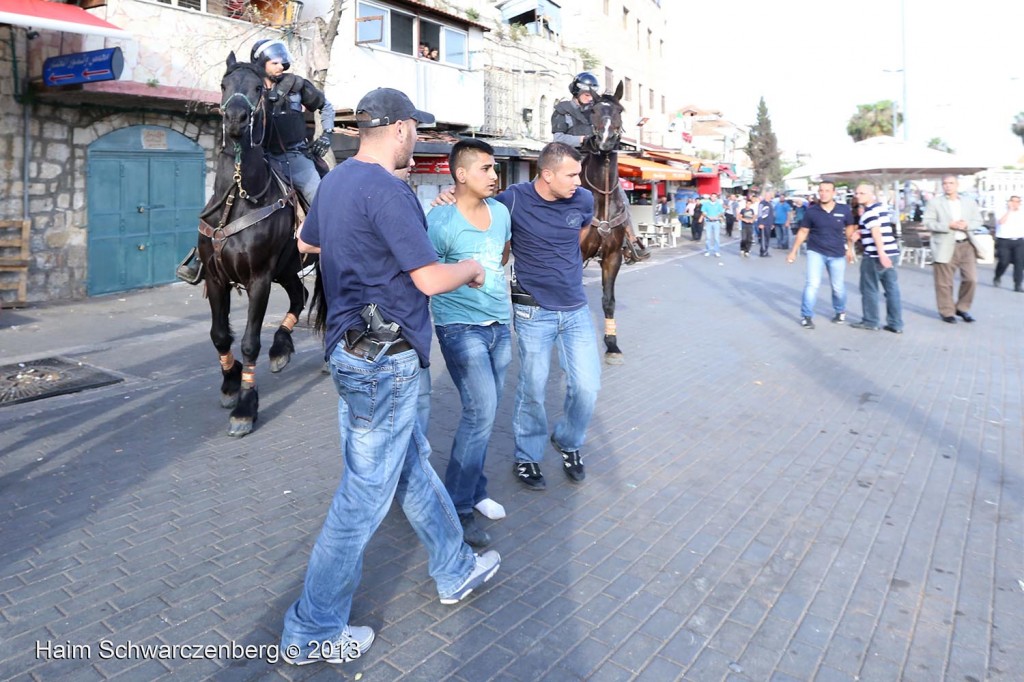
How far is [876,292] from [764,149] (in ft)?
217

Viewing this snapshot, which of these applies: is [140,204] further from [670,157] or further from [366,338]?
[670,157]

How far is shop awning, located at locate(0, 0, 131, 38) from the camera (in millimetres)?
8977

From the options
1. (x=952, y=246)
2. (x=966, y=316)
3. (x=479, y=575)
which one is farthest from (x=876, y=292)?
(x=479, y=575)

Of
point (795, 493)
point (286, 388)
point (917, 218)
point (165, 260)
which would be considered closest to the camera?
point (795, 493)

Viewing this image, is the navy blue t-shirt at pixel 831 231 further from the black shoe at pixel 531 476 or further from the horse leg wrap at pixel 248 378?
the horse leg wrap at pixel 248 378

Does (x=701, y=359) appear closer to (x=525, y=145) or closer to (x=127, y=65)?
(x=127, y=65)

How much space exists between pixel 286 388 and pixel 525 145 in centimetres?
1626

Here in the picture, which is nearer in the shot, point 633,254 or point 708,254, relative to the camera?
point 633,254

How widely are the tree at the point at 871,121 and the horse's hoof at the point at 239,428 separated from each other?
64.0 meters

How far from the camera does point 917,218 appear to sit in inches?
1059

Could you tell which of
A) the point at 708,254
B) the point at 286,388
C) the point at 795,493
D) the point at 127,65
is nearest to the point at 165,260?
the point at 127,65

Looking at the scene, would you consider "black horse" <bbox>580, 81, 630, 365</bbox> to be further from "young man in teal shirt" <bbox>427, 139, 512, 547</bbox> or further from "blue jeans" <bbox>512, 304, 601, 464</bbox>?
"young man in teal shirt" <bbox>427, 139, 512, 547</bbox>

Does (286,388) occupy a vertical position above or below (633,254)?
below

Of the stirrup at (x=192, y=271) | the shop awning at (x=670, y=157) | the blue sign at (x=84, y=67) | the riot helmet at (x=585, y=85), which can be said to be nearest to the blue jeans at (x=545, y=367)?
the stirrup at (x=192, y=271)
